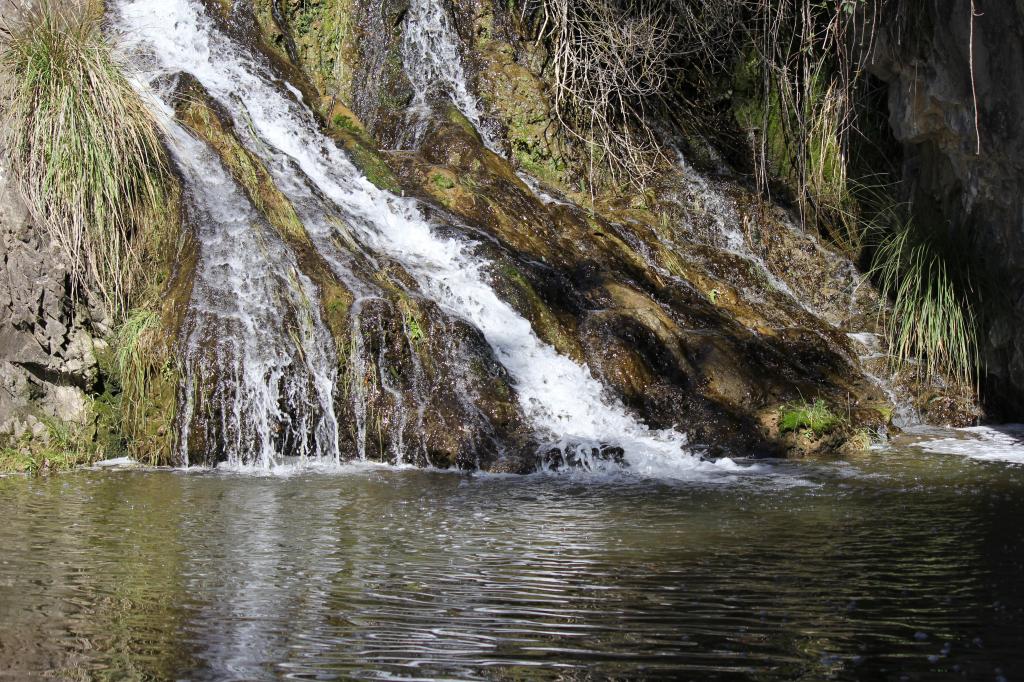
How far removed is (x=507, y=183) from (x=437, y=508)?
4.83 metres

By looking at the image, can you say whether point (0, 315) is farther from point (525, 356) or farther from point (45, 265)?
point (525, 356)

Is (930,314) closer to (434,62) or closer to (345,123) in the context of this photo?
(434,62)

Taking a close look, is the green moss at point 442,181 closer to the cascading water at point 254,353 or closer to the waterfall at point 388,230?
the waterfall at point 388,230

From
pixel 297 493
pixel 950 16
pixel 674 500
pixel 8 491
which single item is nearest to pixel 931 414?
pixel 950 16

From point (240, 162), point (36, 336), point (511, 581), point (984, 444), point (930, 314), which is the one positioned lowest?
point (511, 581)

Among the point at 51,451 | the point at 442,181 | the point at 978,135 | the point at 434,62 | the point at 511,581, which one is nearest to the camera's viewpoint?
the point at 511,581

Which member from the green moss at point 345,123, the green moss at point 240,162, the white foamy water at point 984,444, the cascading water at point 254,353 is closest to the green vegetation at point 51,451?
the cascading water at point 254,353

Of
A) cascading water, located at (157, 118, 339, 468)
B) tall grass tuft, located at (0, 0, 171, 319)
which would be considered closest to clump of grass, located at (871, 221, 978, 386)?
cascading water, located at (157, 118, 339, 468)

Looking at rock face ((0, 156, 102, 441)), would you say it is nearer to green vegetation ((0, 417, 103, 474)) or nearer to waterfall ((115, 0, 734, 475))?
green vegetation ((0, 417, 103, 474))

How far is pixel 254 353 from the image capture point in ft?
20.0

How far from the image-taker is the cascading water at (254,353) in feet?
19.3

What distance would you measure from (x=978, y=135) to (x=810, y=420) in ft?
6.59

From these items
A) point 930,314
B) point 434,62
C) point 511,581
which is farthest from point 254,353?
point 434,62

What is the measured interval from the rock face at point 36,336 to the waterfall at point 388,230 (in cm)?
118
